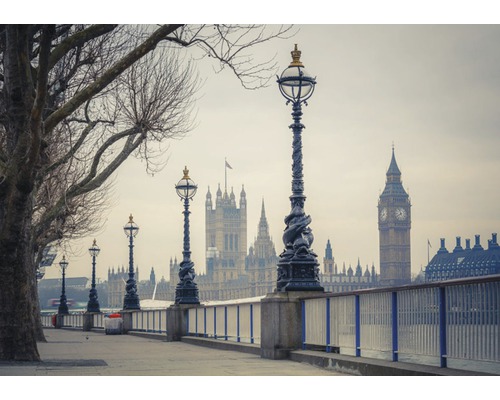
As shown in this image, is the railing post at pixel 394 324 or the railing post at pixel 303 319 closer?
the railing post at pixel 394 324

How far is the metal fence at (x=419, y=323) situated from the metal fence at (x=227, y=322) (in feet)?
13.9

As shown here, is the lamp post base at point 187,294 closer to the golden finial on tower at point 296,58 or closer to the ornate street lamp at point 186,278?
the ornate street lamp at point 186,278

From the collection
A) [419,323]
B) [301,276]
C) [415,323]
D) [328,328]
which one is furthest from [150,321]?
[419,323]

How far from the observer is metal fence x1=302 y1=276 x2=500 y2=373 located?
33.9 ft

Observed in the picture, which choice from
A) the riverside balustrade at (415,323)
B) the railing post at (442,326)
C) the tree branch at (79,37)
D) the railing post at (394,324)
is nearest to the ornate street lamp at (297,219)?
the riverside balustrade at (415,323)

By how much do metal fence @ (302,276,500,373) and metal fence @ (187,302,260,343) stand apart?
4245 millimetres

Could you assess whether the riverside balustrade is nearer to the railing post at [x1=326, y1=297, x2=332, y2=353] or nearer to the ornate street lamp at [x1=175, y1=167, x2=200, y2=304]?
the railing post at [x1=326, y1=297, x2=332, y2=353]

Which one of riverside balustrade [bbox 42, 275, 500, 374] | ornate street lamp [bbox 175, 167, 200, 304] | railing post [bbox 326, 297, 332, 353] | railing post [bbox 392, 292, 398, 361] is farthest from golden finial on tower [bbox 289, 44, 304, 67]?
ornate street lamp [bbox 175, 167, 200, 304]

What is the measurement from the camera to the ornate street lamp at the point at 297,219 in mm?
17656

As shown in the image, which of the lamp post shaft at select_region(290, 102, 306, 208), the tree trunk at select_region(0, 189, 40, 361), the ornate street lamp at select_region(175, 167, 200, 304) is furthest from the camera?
the ornate street lamp at select_region(175, 167, 200, 304)

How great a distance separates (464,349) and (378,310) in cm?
311

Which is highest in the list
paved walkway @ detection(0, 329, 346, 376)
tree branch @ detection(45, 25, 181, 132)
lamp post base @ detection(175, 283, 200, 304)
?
tree branch @ detection(45, 25, 181, 132)

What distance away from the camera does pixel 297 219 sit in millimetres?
17828

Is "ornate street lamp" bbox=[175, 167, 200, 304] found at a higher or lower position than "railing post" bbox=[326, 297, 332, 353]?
higher
